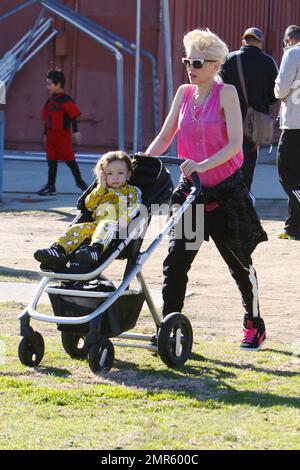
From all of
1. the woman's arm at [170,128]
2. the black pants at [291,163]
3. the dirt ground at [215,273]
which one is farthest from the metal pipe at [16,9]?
the woman's arm at [170,128]

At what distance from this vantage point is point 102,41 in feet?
55.9

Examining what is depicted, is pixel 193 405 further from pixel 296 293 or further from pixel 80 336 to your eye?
pixel 296 293

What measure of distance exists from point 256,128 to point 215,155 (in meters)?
4.22

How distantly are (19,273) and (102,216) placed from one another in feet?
9.67

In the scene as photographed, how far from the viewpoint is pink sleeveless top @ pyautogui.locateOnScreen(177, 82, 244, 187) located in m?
6.64

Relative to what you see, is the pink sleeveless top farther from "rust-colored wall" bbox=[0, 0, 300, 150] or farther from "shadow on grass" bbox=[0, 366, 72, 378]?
"rust-colored wall" bbox=[0, 0, 300, 150]

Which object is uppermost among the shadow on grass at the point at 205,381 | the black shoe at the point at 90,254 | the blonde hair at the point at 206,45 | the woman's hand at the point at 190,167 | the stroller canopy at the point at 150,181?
the blonde hair at the point at 206,45

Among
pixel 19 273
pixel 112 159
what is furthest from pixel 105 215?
pixel 19 273

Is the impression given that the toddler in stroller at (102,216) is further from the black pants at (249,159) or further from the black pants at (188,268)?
the black pants at (249,159)

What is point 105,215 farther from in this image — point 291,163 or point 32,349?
point 291,163

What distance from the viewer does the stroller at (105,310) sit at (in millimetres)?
6289

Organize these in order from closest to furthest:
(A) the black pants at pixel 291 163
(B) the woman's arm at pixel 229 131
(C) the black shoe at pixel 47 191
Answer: (B) the woman's arm at pixel 229 131, (A) the black pants at pixel 291 163, (C) the black shoe at pixel 47 191

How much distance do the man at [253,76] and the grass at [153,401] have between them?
4.16m

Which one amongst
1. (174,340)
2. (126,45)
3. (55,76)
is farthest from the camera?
(126,45)
